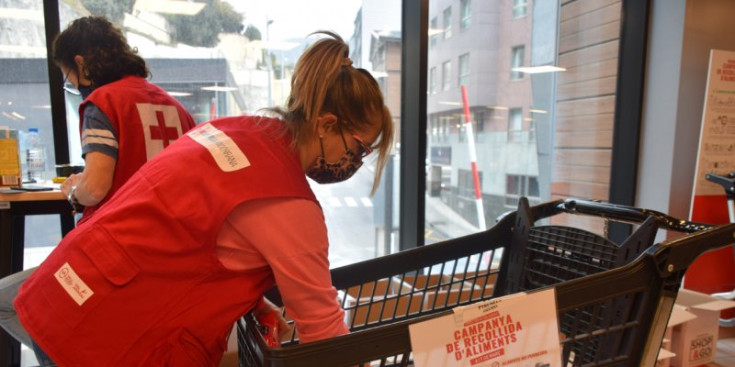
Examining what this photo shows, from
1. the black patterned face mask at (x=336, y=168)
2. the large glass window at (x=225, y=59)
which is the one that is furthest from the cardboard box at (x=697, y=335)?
the black patterned face mask at (x=336, y=168)

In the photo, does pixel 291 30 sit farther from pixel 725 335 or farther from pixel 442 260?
pixel 725 335

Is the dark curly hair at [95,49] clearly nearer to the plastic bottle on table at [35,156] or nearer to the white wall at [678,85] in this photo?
the plastic bottle on table at [35,156]

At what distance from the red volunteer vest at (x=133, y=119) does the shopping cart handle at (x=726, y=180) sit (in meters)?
2.87

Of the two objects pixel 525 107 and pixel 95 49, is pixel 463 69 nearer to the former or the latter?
pixel 525 107

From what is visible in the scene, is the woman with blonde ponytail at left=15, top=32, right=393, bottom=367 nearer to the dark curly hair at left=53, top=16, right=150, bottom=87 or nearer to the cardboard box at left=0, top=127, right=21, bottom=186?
the dark curly hair at left=53, top=16, right=150, bottom=87

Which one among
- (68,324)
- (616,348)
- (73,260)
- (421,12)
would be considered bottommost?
(616,348)

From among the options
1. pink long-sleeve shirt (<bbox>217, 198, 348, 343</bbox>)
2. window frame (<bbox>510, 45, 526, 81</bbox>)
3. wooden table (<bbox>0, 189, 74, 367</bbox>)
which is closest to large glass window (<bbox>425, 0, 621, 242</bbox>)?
window frame (<bbox>510, 45, 526, 81</bbox>)

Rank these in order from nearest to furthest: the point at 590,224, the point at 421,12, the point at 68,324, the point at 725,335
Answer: the point at 68,324 → the point at 421,12 → the point at 725,335 → the point at 590,224

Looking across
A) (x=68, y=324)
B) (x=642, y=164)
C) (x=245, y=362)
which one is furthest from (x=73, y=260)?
(x=642, y=164)

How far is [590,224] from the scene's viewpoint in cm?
320

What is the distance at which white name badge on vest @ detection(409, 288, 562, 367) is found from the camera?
0.70 meters

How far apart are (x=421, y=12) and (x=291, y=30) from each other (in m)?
0.71

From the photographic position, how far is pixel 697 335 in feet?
5.96

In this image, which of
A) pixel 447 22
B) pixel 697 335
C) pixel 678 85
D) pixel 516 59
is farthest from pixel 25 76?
pixel 678 85
